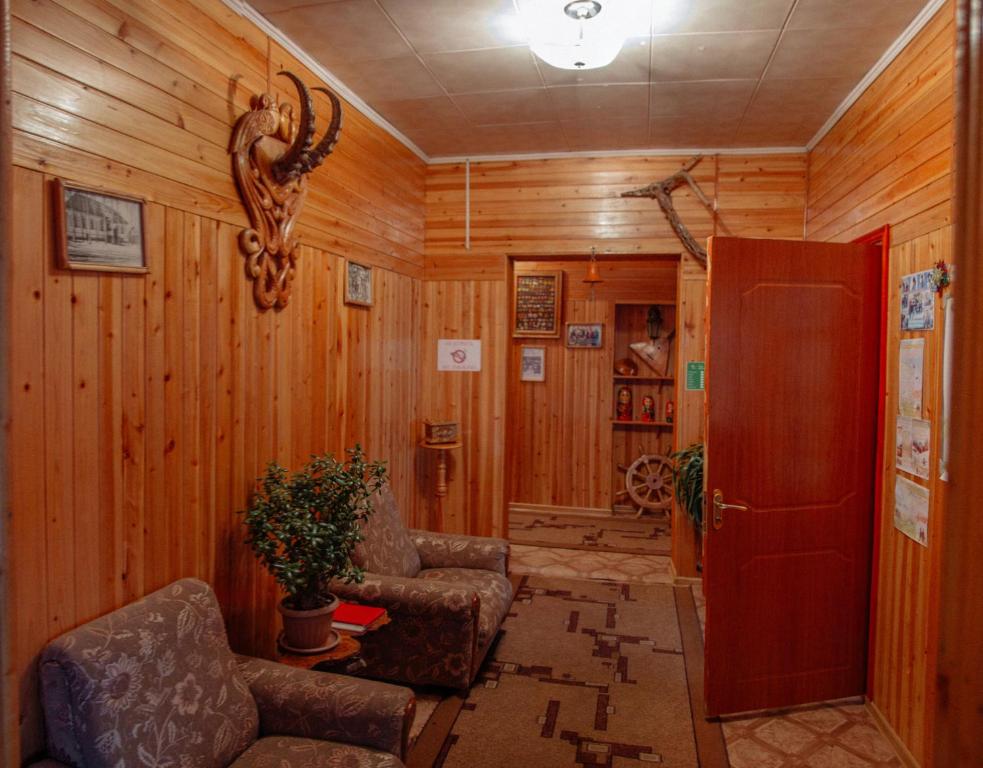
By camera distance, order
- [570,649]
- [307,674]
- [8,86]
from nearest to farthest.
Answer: [8,86], [307,674], [570,649]

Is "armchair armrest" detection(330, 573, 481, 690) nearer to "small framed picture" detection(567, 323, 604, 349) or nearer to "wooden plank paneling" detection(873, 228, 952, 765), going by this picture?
"wooden plank paneling" detection(873, 228, 952, 765)

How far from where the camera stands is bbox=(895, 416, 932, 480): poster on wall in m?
2.58

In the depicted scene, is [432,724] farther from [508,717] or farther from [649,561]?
[649,561]

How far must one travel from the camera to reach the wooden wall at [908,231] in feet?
8.12

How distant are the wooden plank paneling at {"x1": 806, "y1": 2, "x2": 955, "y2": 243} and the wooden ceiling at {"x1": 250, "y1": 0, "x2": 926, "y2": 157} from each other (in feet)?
0.49

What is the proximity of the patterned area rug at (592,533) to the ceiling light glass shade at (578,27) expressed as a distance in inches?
157

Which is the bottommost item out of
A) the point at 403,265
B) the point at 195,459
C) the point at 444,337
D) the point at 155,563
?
the point at 155,563

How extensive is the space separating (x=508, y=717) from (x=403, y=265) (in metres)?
2.86

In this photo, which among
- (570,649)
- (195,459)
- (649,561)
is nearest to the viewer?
(195,459)

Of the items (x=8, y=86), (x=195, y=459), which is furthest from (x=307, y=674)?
(x=8, y=86)

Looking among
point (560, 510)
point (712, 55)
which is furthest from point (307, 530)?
point (560, 510)

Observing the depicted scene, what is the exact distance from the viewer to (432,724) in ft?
9.39

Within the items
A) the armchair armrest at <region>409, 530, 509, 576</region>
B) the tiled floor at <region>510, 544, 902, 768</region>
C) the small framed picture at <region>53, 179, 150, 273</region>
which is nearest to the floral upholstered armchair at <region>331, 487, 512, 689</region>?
the armchair armrest at <region>409, 530, 509, 576</region>

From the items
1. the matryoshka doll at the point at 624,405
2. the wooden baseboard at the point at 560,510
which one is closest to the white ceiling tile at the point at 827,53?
the matryoshka doll at the point at 624,405
